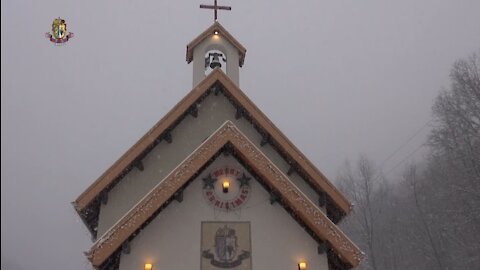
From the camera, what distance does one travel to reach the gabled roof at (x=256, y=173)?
32.3ft

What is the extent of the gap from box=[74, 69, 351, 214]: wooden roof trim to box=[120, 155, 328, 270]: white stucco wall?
7.08 feet

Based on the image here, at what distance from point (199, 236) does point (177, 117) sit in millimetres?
4595

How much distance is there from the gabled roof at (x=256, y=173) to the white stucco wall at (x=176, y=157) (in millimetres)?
2727

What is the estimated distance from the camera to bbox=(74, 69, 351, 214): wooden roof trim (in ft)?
39.8

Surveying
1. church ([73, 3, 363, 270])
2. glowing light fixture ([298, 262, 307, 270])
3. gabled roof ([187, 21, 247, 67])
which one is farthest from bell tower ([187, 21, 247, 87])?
glowing light fixture ([298, 262, 307, 270])

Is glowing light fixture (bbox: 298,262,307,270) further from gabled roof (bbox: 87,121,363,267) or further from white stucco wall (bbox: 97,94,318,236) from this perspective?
white stucco wall (bbox: 97,94,318,236)

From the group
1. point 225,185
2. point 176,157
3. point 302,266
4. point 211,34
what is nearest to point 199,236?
point 225,185

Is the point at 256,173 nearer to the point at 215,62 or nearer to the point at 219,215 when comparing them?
the point at 219,215

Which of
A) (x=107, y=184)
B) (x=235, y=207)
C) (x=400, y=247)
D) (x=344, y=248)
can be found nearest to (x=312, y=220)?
(x=344, y=248)

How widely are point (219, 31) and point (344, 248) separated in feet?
35.8

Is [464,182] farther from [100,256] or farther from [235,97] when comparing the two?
[100,256]

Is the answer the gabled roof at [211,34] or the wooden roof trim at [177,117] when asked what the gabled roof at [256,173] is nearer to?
the wooden roof trim at [177,117]

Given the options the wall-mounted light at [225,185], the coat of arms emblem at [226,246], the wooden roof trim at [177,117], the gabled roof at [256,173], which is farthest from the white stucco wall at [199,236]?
the wooden roof trim at [177,117]

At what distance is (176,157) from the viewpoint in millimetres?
13875
